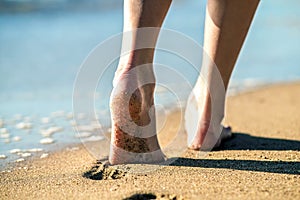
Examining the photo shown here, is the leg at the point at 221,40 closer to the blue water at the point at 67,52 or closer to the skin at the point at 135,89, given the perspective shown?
the skin at the point at 135,89

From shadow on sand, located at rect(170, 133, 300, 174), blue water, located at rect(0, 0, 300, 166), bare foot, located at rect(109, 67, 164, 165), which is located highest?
bare foot, located at rect(109, 67, 164, 165)

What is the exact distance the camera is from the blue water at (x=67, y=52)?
9.99 ft

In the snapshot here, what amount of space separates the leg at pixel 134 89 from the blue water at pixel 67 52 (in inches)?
24.4

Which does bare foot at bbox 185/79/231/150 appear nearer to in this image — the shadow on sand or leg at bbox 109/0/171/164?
the shadow on sand

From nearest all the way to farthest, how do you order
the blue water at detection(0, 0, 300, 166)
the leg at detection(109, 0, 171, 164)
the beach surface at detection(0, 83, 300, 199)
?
1. the beach surface at detection(0, 83, 300, 199)
2. the leg at detection(109, 0, 171, 164)
3. the blue water at detection(0, 0, 300, 166)

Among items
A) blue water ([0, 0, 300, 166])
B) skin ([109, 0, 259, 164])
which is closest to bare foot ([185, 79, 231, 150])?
skin ([109, 0, 259, 164])

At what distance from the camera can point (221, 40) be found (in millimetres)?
2135

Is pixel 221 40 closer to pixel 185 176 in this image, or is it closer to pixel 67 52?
pixel 185 176

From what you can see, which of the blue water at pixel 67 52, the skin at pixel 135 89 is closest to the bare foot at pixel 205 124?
the skin at pixel 135 89

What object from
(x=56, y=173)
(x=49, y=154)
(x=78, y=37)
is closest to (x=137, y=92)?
(x=56, y=173)

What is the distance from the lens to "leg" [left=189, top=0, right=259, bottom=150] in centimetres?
208

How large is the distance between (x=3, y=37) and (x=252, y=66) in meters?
2.60

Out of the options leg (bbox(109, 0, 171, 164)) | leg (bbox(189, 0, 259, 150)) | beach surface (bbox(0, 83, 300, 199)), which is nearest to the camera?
beach surface (bbox(0, 83, 300, 199))

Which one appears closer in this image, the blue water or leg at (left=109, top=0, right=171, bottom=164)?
leg at (left=109, top=0, right=171, bottom=164)
